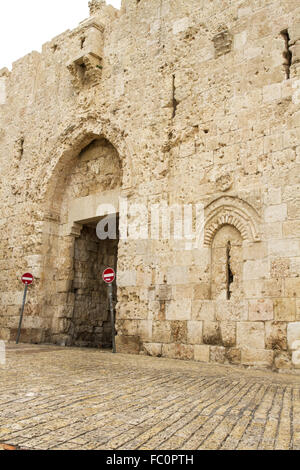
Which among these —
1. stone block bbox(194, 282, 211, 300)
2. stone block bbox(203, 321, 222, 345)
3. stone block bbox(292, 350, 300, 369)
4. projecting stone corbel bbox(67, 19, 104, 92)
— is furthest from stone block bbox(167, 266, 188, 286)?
projecting stone corbel bbox(67, 19, 104, 92)

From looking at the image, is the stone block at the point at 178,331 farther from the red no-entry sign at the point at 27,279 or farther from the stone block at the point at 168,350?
the red no-entry sign at the point at 27,279

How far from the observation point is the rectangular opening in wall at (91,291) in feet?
33.1

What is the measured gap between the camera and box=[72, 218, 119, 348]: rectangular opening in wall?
10.1 m

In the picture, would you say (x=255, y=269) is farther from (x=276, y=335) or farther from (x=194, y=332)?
(x=194, y=332)

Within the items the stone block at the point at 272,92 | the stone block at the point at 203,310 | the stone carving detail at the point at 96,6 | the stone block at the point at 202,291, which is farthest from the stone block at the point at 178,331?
the stone carving detail at the point at 96,6

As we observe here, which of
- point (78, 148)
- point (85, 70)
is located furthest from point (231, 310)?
point (85, 70)

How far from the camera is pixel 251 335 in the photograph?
6.09 meters

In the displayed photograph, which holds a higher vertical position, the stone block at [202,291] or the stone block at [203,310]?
the stone block at [202,291]

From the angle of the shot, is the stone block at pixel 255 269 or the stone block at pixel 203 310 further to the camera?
the stone block at pixel 203 310

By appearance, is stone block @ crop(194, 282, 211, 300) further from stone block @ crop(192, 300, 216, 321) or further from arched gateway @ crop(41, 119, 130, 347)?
arched gateway @ crop(41, 119, 130, 347)

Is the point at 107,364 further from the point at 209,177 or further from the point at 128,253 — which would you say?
the point at 209,177

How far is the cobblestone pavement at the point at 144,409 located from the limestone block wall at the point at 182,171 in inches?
63.1

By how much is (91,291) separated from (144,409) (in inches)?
298
